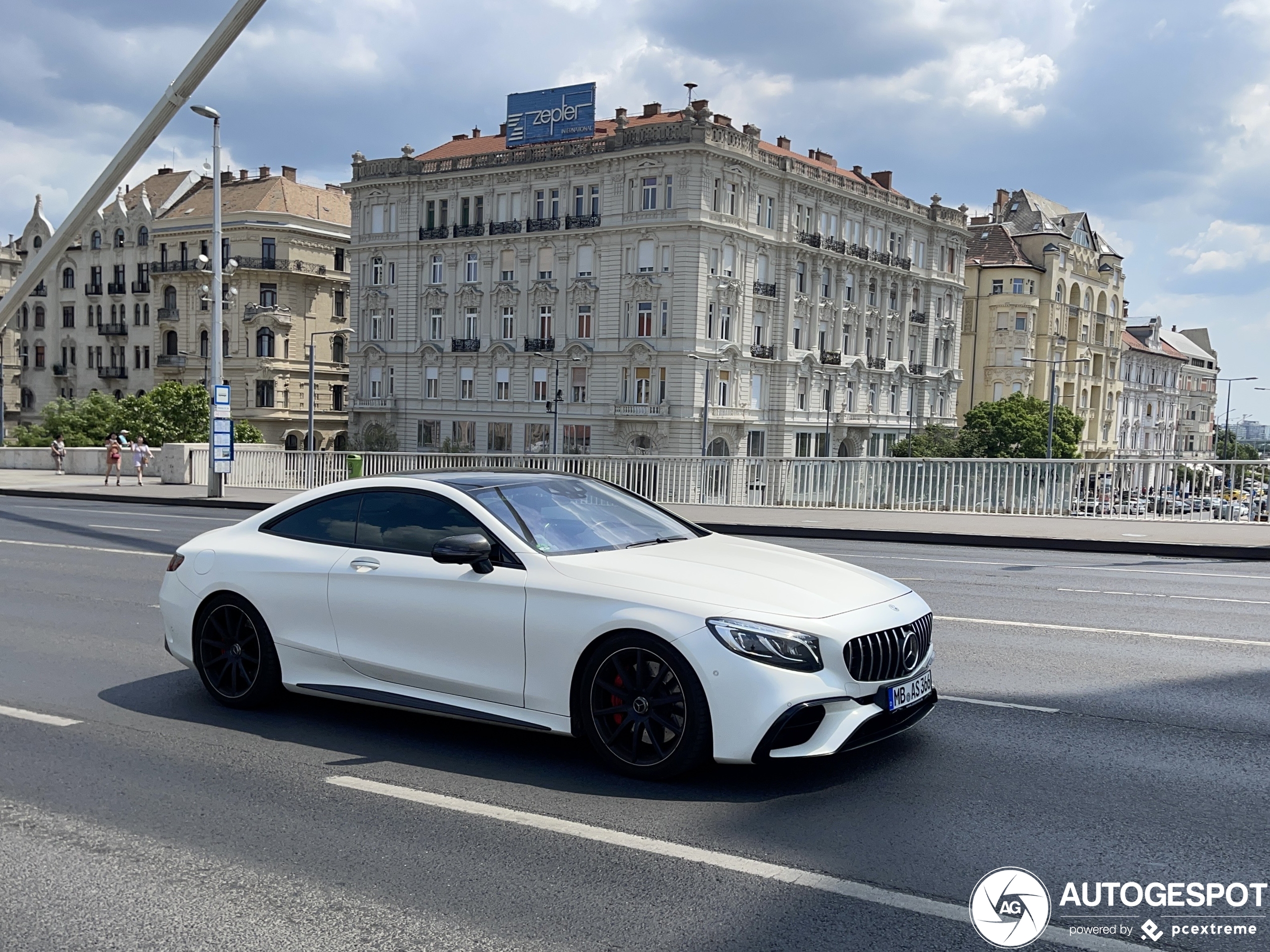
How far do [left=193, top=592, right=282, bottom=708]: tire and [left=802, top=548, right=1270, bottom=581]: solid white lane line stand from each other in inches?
318

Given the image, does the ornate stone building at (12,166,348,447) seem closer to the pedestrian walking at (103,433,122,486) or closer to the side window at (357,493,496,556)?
the pedestrian walking at (103,433,122,486)

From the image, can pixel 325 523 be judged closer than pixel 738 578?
No

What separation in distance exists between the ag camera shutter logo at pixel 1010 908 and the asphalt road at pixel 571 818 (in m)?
0.07

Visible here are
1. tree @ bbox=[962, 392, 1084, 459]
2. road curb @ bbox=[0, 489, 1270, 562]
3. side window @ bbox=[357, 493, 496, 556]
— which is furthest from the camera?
tree @ bbox=[962, 392, 1084, 459]

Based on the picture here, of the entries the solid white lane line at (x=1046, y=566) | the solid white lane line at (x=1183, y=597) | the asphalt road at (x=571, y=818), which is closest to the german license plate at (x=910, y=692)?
the asphalt road at (x=571, y=818)

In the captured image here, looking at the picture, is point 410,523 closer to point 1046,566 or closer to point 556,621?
point 556,621

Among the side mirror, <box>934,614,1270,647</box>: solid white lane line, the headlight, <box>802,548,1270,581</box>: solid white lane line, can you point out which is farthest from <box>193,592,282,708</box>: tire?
<box>802,548,1270,581</box>: solid white lane line

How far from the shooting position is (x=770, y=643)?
16.8ft

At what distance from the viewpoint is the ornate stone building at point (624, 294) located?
212 feet

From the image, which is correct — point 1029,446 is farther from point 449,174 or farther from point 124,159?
point 124,159

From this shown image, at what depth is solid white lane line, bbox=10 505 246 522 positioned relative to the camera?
23359 millimetres

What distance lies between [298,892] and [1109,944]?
283cm

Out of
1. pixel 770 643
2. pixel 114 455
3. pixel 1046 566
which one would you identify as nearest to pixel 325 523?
pixel 770 643
